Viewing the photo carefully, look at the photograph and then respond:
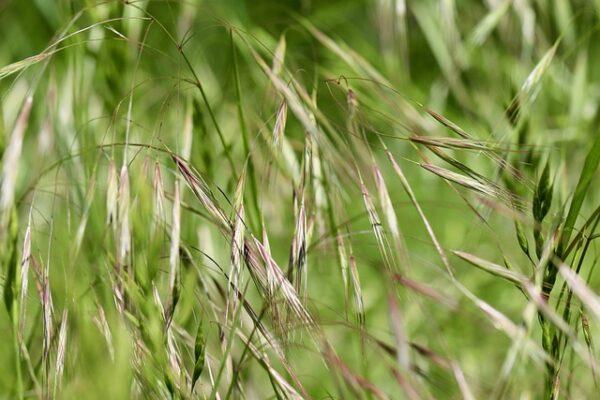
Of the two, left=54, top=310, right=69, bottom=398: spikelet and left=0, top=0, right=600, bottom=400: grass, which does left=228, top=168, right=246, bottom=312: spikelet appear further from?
left=54, top=310, right=69, bottom=398: spikelet

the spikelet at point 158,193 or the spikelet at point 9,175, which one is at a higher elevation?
the spikelet at point 9,175

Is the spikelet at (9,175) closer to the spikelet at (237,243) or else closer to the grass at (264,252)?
the grass at (264,252)

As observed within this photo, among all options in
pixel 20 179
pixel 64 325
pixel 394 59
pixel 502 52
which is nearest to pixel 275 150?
pixel 64 325

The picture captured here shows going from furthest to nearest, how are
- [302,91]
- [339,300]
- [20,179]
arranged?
[20,179] → [339,300] → [302,91]

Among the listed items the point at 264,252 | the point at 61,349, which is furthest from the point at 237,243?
the point at 61,349

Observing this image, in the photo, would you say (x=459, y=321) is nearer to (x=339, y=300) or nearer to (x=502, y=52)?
(x=339, y=300)

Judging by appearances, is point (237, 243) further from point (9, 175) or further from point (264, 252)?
point (9, 175)

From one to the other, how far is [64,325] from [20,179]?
0.87 meters

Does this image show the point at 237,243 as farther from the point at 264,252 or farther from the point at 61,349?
the point at 61,349

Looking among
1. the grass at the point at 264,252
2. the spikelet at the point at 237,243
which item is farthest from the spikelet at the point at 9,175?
the spikelet at the point at 237,243

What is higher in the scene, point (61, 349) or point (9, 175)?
point (9, 175)

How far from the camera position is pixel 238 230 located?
52 cm

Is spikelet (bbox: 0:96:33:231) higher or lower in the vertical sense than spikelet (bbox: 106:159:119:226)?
higher

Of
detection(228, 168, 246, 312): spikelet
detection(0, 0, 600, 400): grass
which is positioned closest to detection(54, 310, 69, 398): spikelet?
detection(0, 0, 600, 400): grass
